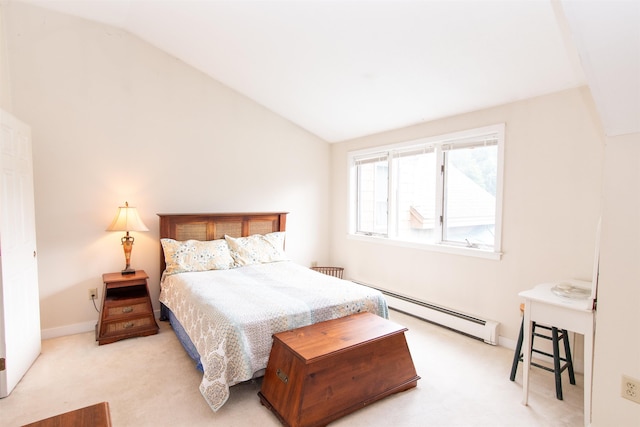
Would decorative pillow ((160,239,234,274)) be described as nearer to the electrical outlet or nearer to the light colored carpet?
the light colored carpet

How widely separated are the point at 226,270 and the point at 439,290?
223 centimetres

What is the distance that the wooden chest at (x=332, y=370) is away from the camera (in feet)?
6.35

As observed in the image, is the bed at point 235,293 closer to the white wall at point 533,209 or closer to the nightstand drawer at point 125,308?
the nightstand drawer at point 125,308

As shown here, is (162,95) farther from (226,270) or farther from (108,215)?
(226,270)

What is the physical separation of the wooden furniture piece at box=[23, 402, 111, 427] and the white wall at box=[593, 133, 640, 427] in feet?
7.78

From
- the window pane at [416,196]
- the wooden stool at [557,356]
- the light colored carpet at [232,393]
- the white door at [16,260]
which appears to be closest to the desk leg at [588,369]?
the light colored carpet at [232,393]

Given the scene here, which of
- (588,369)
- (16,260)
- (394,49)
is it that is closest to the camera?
(588,369)

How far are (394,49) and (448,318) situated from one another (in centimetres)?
254

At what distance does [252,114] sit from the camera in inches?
171

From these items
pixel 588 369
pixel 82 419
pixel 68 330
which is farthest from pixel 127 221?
pixel 588 369

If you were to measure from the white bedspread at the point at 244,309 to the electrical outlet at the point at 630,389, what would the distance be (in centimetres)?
149

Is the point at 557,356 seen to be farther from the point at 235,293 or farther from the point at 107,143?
the point at 107,143

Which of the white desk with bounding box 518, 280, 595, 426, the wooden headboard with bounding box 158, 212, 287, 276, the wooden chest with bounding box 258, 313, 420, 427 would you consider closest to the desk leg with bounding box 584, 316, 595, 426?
the white desk with bounding box 518, 280, 595, 426

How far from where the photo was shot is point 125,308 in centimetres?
323
